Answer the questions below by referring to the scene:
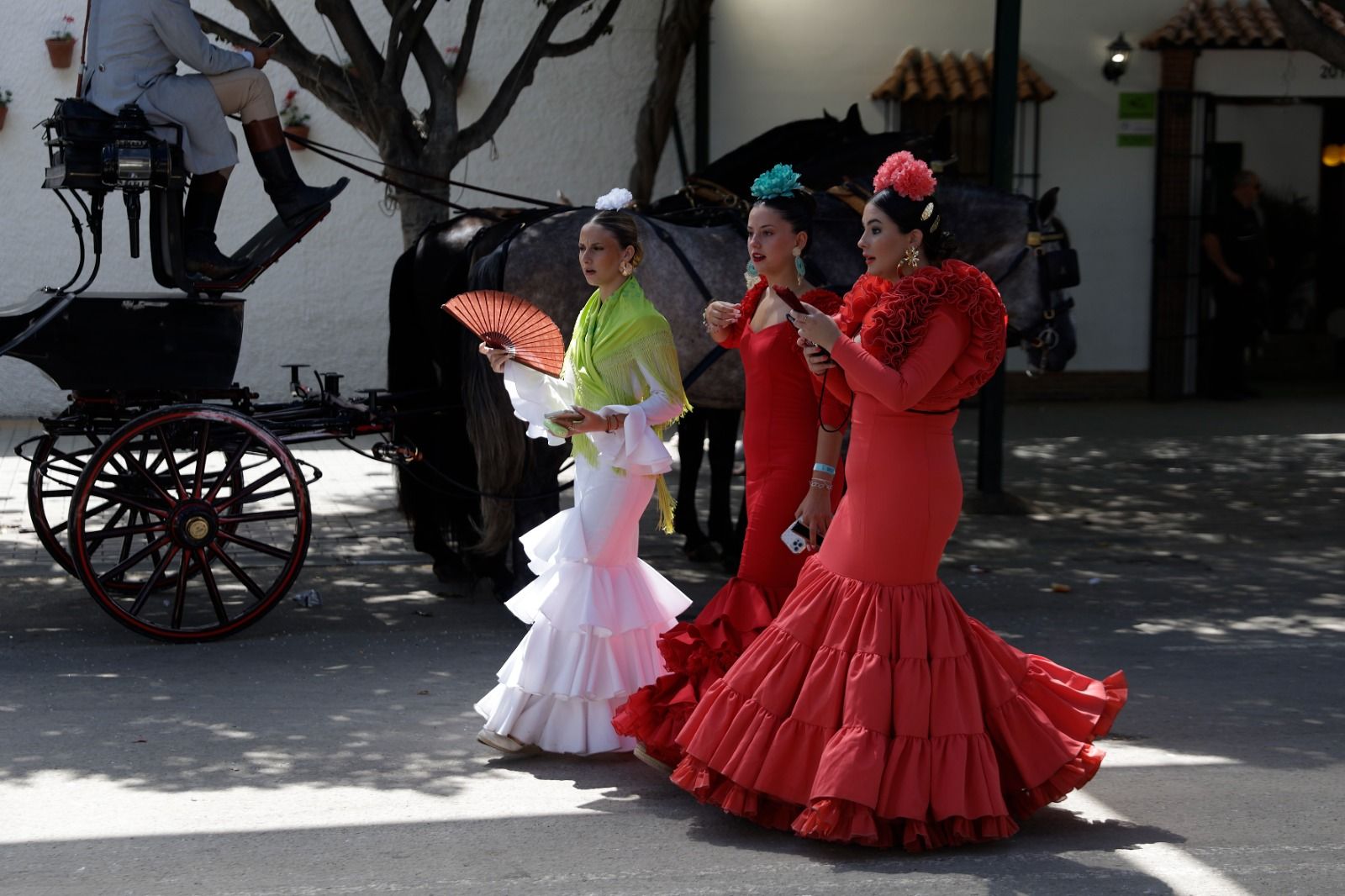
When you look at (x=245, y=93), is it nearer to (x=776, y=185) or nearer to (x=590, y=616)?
(x=776, y=185)

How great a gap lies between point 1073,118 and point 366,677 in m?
10.1

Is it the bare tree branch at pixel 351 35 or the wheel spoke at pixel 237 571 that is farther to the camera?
the bare tree branch at pixel 351 35

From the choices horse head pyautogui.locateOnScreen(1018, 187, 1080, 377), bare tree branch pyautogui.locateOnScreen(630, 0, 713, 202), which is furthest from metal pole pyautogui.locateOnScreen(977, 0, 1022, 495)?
bare tree branch pyautogui.locateOnScreen(630, 0, 713, 202)

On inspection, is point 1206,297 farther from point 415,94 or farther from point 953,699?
point 953,699

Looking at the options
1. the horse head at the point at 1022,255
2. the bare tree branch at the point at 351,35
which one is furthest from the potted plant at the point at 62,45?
the horse head at the point at 1022,255

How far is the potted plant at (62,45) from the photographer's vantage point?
41.3 ft

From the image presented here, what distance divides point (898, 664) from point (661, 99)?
950 cm

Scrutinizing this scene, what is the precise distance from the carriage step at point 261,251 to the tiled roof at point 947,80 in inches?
308

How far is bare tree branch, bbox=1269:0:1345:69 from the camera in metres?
8.88

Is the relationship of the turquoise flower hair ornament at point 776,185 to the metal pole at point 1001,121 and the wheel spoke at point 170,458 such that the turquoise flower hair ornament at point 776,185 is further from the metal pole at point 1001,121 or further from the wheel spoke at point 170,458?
the metal pole at point 1001,121

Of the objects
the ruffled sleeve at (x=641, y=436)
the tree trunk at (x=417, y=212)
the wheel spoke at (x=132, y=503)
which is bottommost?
the wheel spoke at (x=132, y=503)

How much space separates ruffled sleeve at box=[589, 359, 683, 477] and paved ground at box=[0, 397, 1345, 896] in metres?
1.04

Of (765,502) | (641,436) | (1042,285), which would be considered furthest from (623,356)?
(1042,285)

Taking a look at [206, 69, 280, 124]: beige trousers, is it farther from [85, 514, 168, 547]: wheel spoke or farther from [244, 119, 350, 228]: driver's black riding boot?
[85, 514, 168, 547]: wheel spoke
